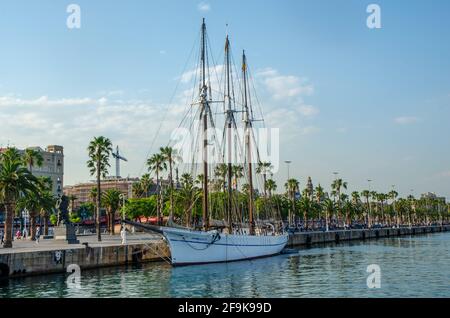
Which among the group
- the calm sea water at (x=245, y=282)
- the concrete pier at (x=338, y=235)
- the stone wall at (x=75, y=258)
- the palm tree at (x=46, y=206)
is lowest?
the concrete pier at (x=338, y=235)

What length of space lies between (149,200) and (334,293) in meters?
102

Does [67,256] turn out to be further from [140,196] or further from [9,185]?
[140,196]

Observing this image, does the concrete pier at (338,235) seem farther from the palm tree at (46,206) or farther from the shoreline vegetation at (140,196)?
the palm tree at (46,206)

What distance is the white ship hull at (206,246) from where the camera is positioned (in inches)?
2121

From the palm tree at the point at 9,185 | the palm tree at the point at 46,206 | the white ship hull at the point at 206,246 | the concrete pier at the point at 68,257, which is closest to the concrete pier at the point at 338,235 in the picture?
the white ship hull at the point at 206,246

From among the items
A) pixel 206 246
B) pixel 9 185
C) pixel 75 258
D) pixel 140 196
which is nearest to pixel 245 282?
pixel 206 246

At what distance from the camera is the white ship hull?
53.9m

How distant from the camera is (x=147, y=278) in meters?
44.8

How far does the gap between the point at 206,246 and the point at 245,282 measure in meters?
14.2

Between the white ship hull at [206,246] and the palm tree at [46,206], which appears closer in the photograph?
the white ship hull at [206,246]

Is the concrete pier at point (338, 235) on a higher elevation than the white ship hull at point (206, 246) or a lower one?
lower

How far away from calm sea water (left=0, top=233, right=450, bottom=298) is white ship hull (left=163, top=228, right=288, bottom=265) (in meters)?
1.85

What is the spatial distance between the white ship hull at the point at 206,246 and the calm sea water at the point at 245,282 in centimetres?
185

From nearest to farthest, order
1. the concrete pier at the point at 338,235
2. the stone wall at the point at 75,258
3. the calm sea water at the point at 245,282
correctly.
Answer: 1. the calm sea water at the point at 245,282
2. the stone wall at the point at 75,258
3. the concrete pier at the point at 338,235
